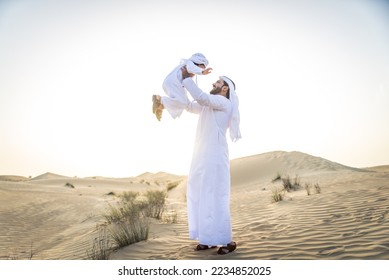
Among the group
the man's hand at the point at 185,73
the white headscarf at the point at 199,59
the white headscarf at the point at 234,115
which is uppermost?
the white headscarf at the point at 199,59

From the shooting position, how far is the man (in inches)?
171

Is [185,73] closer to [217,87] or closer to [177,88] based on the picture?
[177,88]

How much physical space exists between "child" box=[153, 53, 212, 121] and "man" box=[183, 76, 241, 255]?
174 millimetres

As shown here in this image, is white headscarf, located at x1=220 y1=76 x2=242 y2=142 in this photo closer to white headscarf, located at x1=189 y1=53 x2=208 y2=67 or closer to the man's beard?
the man's beard

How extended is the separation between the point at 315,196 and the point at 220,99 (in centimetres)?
428

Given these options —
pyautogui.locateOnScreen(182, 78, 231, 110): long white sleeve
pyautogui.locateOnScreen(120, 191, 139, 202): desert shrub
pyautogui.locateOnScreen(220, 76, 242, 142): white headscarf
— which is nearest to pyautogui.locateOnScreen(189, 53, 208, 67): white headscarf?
pyautogui.locateOnScreen(182, 78, 231, 110): long white sleeve

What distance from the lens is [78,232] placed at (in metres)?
8.21

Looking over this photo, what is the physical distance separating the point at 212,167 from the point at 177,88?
103 cm

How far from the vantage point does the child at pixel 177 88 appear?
4.52 meters

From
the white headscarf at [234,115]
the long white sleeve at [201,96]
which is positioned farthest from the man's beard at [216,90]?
the long white sleeve at [201,96]

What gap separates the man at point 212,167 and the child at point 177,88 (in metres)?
0.17

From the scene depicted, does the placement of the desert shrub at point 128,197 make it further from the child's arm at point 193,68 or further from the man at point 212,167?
the child's arm at point 193,68
